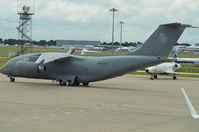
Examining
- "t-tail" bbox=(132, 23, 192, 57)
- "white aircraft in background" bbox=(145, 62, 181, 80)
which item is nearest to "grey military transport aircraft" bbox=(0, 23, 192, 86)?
"t-tail" bbox=(132, 23, 192, 57)

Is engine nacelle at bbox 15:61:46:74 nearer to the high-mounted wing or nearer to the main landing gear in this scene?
the high-mounted wing

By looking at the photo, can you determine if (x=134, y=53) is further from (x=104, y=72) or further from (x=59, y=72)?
(x=59, y=72)

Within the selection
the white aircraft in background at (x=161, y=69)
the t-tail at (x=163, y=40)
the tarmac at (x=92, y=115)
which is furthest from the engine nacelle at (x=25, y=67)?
the white aircraft in background at (x=161, y=69)

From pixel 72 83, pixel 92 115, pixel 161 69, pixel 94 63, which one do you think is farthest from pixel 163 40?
pixel 161 69

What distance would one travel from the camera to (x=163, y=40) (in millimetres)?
23531

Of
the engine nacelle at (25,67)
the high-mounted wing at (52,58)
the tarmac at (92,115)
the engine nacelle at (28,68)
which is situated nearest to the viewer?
the tarmac at (92,115)

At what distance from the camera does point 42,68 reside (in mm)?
26344

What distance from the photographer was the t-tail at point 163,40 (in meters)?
23.4

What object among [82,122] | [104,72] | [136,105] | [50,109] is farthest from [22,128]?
[104,72]

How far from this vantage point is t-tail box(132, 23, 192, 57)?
23.4m

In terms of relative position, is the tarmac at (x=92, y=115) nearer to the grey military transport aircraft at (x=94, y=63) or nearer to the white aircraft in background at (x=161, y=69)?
the grey military transport aircraft at (x=94, y=63)

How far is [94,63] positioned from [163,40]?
4910 mm

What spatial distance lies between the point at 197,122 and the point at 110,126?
9.92 ft

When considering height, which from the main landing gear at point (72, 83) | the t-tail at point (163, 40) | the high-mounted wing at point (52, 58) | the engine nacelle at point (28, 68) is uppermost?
the t-tail at point (163, 40)
